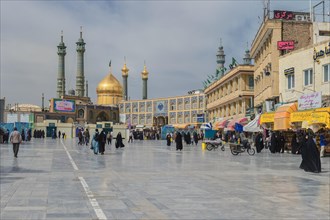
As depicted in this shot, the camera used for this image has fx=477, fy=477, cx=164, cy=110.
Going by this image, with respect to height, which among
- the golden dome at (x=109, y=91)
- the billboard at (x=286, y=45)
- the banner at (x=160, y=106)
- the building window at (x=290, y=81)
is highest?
the golden dome at (x=109, y=91)

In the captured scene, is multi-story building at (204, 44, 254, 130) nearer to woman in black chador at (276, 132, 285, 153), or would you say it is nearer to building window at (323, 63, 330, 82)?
woman in black chador at (276, 132, 285, 153)

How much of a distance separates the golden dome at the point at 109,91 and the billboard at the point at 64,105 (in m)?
15.8

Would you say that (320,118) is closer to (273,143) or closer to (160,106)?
(273,143)

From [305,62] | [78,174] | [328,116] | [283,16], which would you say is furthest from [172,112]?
[78,174]

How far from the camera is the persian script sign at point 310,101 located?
2438 cm

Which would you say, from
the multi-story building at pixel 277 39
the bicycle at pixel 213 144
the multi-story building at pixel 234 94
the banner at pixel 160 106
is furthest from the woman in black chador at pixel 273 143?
the banner at pixel 160 106

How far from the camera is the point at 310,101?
25.2 metres

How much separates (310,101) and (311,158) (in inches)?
426

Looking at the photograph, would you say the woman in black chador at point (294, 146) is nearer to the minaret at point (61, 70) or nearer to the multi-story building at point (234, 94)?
the multi-story building at point (234, 94)

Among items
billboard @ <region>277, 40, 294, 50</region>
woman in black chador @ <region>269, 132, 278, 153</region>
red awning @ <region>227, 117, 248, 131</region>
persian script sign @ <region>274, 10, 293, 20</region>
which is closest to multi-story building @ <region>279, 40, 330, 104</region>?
billboard @ <region>277, 40, 294, 50</region>

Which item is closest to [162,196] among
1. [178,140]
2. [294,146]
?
[294,146]

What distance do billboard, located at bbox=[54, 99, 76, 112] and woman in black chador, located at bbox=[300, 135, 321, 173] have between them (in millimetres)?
85630

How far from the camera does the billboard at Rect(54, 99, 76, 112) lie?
97.4 meters

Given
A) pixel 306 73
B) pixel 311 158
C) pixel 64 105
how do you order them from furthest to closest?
pixel 64 105 → pixel 306 73 → pixel 311 158
